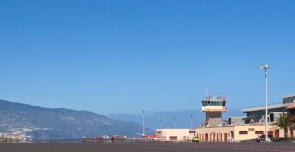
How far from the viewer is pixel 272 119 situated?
396 ft

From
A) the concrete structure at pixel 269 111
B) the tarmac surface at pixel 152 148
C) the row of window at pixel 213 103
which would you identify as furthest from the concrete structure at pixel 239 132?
the tarmac surface at pixel 152 148

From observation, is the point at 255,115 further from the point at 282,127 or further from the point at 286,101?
the point at 282,127

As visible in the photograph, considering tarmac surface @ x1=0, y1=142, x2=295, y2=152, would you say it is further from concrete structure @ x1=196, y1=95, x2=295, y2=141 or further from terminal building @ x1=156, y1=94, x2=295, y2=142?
concrete structure @ x1=196, y1=95, x2=295, y2=141

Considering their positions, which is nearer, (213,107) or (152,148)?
(152,148)

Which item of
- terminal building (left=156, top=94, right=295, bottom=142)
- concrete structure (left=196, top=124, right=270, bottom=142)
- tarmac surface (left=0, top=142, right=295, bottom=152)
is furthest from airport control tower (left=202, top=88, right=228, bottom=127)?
tarmac surface (left=0, top=142, right=295, bottom=152)

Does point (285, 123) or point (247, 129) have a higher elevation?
point (285, 123)

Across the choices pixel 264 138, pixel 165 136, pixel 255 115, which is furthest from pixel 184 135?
pixel 264 138

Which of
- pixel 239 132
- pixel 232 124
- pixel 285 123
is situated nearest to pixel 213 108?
pixel 232 124

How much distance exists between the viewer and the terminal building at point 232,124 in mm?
111625

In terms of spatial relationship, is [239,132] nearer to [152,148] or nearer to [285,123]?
[285,123]

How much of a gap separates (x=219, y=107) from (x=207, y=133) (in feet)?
25.3

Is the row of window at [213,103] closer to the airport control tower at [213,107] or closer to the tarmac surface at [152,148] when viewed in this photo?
the airport control tower at [213,107]

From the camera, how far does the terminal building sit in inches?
4395

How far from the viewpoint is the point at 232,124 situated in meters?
119
